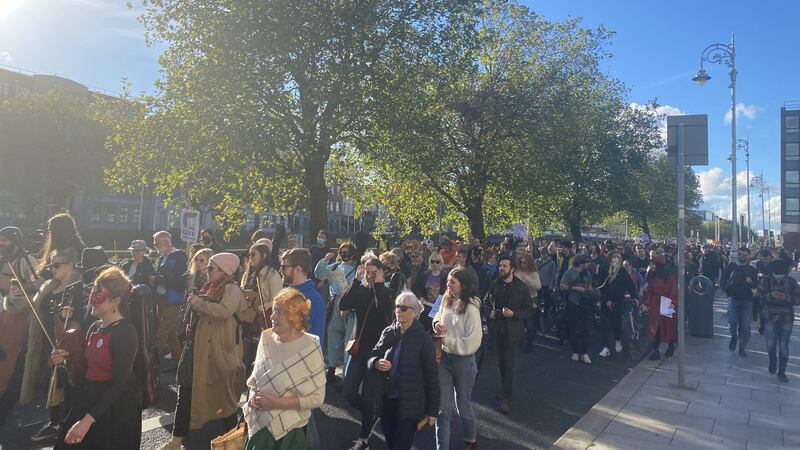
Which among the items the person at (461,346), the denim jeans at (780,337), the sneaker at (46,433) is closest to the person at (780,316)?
the denim jeans at (780,337)

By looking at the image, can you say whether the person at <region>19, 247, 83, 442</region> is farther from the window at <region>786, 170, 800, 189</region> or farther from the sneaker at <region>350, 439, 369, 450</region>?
the window at <region>786, 170, 800, 189</region>

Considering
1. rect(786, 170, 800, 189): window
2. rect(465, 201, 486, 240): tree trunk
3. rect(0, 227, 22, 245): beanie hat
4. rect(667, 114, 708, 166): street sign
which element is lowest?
rect(0, 227, 22, 245): beanie hat

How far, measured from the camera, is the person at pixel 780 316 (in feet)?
27.9

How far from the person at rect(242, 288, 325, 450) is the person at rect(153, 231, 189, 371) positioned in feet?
15.8

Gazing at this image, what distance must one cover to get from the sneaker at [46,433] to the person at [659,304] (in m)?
9.10

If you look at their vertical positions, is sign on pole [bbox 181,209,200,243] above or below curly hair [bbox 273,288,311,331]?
above

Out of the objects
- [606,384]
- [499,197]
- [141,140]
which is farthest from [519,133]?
[606,384]

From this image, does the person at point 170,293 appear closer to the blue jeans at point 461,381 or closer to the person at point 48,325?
the person at point 48,325

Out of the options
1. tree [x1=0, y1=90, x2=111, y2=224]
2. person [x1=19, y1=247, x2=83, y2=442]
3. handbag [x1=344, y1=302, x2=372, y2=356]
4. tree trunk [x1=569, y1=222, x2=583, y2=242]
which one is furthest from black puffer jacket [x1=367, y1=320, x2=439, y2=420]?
tree [x1=0, y1=90, x2=111, y2=224]

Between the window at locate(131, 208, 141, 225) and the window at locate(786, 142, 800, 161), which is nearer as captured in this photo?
the window at locate(131, 208, 141, 225)

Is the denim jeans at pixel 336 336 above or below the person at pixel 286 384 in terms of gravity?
below

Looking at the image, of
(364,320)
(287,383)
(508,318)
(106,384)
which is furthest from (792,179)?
(106,384)

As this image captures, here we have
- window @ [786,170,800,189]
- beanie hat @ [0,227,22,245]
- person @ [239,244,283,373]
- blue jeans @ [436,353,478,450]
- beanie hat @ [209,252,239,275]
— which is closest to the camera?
beanie hat @ [209,252,239,275]

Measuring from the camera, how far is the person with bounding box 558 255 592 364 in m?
9.72
